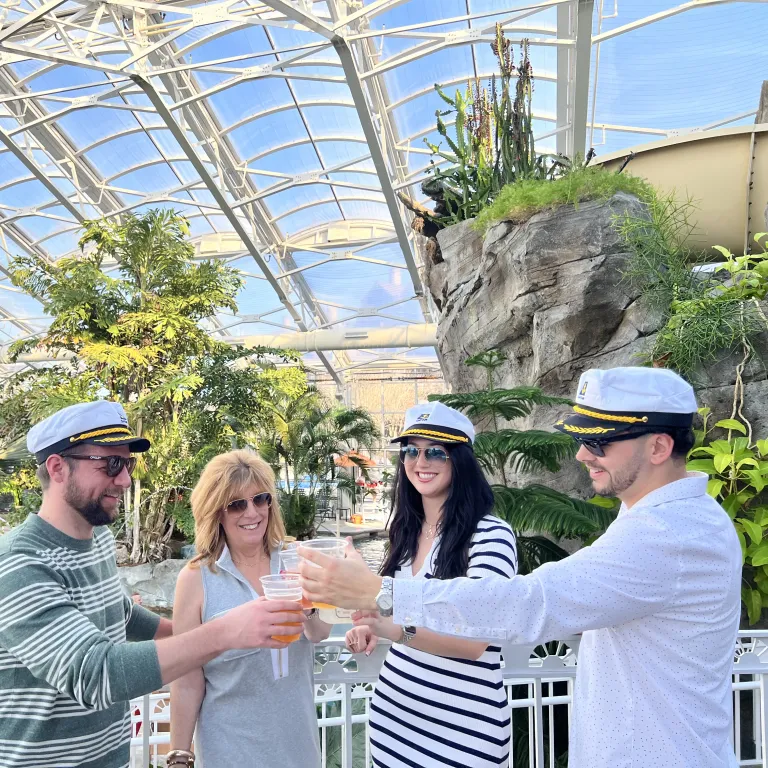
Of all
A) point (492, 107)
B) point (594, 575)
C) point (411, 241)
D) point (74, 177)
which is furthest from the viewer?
point (411, 241)

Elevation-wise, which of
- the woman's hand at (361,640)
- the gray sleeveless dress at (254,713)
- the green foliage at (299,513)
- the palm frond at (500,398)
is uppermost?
the palm frond at (500,398)

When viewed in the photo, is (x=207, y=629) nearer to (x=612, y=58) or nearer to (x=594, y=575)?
(x=594, y=575)

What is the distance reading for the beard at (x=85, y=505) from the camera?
159cm

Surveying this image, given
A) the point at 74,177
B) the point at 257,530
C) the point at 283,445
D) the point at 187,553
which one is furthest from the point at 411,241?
the point at 257,530

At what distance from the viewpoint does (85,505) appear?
5.22 feet

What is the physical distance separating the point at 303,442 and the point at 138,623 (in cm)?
1268

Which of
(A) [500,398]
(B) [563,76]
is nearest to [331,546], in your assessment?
(A) [500,398]

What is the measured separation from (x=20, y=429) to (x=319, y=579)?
1186 cm

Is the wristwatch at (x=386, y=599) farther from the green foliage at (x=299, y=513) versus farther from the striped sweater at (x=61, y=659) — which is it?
the green foliage at (x=299, y=513)

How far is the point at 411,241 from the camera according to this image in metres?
18.3

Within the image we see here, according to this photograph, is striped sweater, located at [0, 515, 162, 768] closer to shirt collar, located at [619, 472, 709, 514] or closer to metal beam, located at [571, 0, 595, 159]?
shirt collar, located at [619, 472, 709, 514]

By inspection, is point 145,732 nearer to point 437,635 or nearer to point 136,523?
point 437,635

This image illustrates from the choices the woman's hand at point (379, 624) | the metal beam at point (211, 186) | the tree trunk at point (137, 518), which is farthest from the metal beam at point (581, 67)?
the woman's hand at point (379, 624)

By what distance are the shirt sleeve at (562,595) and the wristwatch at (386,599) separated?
0.04 feet
